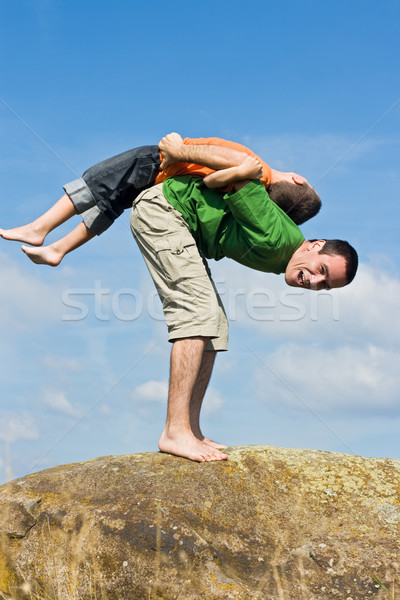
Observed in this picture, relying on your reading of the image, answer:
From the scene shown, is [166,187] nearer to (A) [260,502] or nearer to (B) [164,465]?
(B) [164,465]

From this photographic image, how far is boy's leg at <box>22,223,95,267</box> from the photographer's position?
498 cm

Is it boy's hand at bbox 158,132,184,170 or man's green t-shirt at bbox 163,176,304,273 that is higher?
boy's hand at bbox 158,132,184,170

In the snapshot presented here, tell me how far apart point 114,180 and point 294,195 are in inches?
60.6

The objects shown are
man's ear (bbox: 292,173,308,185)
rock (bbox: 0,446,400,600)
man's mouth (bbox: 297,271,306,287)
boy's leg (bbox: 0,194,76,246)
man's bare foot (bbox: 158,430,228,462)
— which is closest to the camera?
rock (bbox: 0,446,400,600)

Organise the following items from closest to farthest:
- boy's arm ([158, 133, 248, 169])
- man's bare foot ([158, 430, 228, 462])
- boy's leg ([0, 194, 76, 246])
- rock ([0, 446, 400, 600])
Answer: rock ([0, 446, 400, 600]) < man's bare foot ([158, 430, 228, 462]) < boy's arm ([158, 133, 248, 169]) < boy's leg ([0, 194, 76, 246])

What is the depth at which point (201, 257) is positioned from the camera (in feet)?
15.3

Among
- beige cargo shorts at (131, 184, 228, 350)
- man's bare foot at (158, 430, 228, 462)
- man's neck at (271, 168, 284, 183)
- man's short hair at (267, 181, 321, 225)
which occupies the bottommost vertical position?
man's bare foot at (158, 430, 228, 462)

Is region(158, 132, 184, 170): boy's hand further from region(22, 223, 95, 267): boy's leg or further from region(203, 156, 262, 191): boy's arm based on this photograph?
region(22, 223, 95, 267): boy's leg

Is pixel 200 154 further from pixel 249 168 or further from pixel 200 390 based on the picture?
pixel 200 390

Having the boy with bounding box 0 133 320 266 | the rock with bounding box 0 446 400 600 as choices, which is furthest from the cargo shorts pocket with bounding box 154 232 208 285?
the rock with bounding box 0 446 400 600

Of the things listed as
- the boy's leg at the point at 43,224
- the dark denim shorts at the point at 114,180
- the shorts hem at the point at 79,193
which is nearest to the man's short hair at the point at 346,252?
the dark denim shorts at the point at 114,180

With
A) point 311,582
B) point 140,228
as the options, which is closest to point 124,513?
point 311,582

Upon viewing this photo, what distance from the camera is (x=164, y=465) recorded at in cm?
423

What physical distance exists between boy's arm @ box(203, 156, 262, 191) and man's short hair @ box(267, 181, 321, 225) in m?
0.57
